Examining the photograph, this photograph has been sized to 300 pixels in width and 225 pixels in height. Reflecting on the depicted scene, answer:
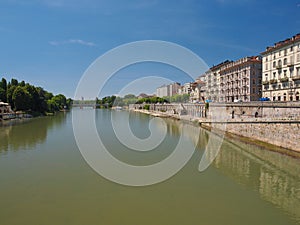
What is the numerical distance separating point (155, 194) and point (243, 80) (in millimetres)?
32304

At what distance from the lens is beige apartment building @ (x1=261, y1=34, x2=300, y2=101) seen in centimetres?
2409

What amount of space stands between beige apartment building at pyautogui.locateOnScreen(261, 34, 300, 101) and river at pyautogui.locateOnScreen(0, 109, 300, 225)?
14.6 m

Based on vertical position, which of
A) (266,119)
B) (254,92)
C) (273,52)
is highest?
(273,52)

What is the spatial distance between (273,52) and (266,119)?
49.7 feet

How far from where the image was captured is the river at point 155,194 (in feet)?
21.7

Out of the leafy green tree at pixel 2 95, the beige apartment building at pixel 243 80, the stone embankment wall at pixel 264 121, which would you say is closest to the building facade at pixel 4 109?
the leafy green tree at pixel 2 95

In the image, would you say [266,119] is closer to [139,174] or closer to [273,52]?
[139,174]

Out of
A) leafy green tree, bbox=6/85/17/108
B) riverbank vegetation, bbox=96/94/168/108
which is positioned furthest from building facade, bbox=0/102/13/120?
riverbank vegetation, bbox=96/94/168/108

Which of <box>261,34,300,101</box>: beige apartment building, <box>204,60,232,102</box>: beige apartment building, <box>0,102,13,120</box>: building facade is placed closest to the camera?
<box>261,34,300,101</box>: beige apartment building

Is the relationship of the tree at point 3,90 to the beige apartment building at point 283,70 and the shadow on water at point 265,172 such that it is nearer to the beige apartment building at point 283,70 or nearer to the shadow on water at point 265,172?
the shadow on water at point 265,172

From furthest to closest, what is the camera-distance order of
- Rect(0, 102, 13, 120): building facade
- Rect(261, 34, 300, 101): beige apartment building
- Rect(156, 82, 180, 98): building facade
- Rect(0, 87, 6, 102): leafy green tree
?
Rect(156, 82, 180, 98): building facade < Rect(0, 87, 6, 102): leafy green tree < Rect(0, 102, 13, 120): building facade < Rect(261, 34, 300, 101): beige apartment building

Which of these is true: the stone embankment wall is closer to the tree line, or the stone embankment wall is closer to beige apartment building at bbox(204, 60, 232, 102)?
beige apartment building at bbox(204, 60, 232, 102)

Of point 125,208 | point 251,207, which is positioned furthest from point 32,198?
point 251,207

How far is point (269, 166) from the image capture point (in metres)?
11.7
